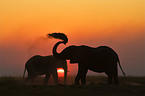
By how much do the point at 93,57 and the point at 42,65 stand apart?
757cm

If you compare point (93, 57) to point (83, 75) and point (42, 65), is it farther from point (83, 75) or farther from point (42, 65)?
point (42, 65)

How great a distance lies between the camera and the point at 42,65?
2459cm

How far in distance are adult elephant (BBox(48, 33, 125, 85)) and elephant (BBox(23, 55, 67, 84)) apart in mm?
5366

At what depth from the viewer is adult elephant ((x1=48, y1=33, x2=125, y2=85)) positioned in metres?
17.9

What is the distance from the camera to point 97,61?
717 inches

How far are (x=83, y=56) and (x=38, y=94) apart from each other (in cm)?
654

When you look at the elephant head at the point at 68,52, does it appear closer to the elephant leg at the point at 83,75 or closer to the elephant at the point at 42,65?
the elephant leg at the point at 83,75

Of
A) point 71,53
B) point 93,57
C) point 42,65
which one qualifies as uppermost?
point 71,53

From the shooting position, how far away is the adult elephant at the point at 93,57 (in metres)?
17.9

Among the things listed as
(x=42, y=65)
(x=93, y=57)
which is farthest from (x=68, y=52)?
(x=42, y=65)

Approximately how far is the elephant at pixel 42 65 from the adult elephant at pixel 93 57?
17.6 ft

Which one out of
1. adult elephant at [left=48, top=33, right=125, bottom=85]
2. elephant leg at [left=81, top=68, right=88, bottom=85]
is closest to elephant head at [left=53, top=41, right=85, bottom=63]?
adult elephant at [left=48, top=33, right=125, bottom=85]

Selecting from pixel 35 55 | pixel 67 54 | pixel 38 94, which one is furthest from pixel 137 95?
pixel 35 55

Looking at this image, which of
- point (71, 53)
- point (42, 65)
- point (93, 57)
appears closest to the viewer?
point (93, 57)
